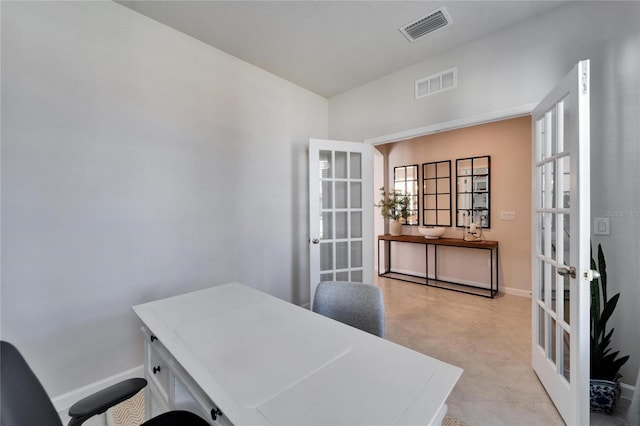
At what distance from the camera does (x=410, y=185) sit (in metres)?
4.88

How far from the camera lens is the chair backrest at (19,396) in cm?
61

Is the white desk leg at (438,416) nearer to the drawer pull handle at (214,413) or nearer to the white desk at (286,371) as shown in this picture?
the white desk at (286,371)

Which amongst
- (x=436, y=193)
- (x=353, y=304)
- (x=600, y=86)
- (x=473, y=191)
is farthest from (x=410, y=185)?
(x=353, y=304)

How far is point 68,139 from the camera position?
5.80 ft

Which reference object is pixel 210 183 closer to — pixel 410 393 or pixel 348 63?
pixel 348 63

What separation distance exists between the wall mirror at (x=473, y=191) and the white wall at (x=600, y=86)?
6.56 ft

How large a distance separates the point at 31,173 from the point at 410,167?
186 inches

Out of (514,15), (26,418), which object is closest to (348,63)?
(514,15)

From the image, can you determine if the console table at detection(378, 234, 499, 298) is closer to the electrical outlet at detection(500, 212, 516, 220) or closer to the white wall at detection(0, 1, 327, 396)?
the electrical outlet at detection(500, 212, 516, 220)

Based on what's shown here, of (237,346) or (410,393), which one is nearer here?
(410,393)

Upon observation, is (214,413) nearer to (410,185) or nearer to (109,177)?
(109,177)

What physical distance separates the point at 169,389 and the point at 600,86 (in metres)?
3.04

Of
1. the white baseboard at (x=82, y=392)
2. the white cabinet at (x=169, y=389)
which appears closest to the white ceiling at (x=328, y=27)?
the white cabinet at (x=169, y=389)

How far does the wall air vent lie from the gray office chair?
2115 millimetres
